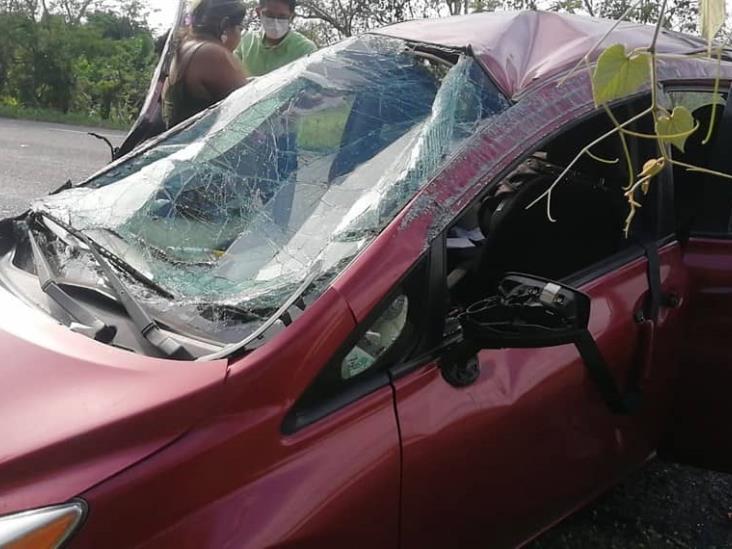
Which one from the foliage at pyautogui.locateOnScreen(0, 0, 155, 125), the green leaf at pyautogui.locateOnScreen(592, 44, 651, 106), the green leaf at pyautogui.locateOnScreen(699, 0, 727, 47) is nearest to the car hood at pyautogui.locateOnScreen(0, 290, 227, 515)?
the green leaf at pyautogui.locateOnScreen(592, 44, 651, 106)

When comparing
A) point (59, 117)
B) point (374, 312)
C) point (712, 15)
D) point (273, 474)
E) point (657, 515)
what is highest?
point (712, 15)

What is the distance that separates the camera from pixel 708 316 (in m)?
2.31

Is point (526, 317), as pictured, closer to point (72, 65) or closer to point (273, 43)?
point (273, 43)

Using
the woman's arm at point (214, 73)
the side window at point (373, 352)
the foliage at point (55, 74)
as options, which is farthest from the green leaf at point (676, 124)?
the foliage at point (55, 74)

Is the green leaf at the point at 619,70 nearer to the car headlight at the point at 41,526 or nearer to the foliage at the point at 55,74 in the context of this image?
the car headlight at the point at 41,526

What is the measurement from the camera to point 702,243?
2.33 m

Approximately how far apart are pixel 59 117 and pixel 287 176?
46.7 ft

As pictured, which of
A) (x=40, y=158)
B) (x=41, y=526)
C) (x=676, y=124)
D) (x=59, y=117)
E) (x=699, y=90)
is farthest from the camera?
(x=59, y=117)

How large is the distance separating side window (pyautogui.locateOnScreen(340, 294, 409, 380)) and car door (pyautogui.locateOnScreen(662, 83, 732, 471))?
3.37 feet

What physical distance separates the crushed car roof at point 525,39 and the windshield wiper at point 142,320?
1004 mm

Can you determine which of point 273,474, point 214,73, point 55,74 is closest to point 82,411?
point 273,474

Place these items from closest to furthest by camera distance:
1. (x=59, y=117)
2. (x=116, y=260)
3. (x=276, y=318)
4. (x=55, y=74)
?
(x=276, y=318), (x=116, y=260), (x=59, y=117), (x=55, y=74)

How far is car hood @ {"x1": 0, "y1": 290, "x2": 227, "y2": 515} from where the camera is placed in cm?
138

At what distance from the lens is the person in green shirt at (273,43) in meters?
4.12
